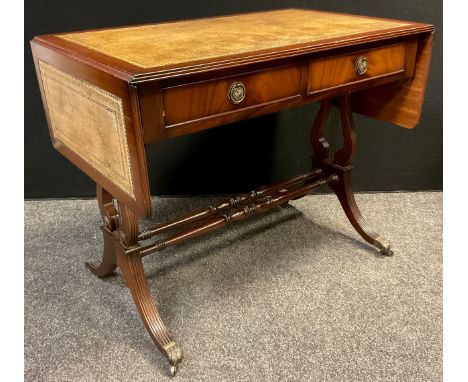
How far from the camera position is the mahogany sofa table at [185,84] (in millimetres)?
1167

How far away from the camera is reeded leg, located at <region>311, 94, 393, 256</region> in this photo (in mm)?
2058

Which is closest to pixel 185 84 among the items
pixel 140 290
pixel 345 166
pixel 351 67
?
pixel 351 67

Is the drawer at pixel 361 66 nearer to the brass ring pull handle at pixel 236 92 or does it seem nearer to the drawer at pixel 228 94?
the drawer at pixel 228 94

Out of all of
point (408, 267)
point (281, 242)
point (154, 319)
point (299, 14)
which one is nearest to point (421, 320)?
point (408, 267)

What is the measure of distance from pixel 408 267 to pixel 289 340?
2.33 feet

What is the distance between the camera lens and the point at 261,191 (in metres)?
2.01

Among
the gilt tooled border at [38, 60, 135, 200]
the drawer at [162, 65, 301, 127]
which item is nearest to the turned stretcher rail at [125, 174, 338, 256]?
the gilt tooled border at [38, 60, 135, 200]

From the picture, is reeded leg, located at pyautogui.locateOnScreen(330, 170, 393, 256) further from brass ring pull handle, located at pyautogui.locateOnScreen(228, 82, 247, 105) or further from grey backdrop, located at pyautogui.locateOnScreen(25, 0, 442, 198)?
brass ring pull handle, located at pyautogui.locateOnScreen(228, 82, 247, 105)

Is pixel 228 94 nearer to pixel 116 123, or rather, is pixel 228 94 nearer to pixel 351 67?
pixel 116 123

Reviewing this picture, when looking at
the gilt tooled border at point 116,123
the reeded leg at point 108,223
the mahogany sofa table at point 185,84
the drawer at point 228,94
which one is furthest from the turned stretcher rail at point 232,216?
the drawer at point 228,94

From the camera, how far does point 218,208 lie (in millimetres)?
1910

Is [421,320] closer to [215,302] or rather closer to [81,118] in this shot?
[215,302]

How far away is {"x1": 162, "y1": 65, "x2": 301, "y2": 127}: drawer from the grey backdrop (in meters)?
1.02

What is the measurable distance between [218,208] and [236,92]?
2.35ft
